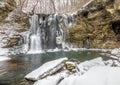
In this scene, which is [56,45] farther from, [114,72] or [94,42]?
[114,72]

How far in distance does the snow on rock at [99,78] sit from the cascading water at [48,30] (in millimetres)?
21968

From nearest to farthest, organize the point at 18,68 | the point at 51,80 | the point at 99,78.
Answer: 1. the point at 99,78
2. the point at 51,80
3. the point at 18,68

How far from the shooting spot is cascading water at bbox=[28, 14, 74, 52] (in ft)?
98.0

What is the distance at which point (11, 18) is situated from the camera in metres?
30.6

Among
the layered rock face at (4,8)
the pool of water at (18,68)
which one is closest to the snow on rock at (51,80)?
the pool of water at (18,68)

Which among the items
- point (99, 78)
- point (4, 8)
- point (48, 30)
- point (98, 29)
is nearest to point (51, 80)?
point (99, 78)

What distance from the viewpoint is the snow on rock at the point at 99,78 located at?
6.67 metres

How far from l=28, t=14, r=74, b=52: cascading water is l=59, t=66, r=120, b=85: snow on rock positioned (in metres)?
22.0

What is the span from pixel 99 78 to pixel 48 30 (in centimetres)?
2436

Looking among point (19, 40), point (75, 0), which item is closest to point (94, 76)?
point (19, 40)

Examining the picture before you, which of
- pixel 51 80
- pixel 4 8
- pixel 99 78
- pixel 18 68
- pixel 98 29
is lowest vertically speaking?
pixel 18 68

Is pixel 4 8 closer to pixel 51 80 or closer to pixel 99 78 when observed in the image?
pixel 51 80

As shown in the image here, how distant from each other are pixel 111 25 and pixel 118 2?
9.59 feet

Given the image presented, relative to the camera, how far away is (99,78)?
6.98 metres
